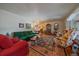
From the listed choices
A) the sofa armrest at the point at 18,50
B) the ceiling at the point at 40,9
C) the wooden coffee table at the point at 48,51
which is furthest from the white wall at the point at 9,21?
the wooden coffee table at the point at 48,51

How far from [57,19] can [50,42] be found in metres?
0.39

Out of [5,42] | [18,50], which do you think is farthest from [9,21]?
[18,50]

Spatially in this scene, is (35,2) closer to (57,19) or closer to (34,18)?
(34,18)

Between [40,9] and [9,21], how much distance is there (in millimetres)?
542

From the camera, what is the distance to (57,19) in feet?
7.85

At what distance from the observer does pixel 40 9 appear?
2.42 meters

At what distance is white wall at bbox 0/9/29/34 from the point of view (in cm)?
237

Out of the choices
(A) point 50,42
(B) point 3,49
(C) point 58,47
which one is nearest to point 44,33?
(A) point 50,42

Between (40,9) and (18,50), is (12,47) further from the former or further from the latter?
(40,9)

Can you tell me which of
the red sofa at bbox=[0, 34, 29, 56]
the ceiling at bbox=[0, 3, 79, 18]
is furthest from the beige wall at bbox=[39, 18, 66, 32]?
the red sofa at bbox=[0, 34, 29, 56]

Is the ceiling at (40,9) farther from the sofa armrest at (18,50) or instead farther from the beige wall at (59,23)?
the sofa armrest at (18,50)

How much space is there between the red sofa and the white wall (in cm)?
13

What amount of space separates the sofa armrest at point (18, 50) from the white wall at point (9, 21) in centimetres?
25

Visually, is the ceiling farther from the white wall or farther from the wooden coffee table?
the wooden coffee table
